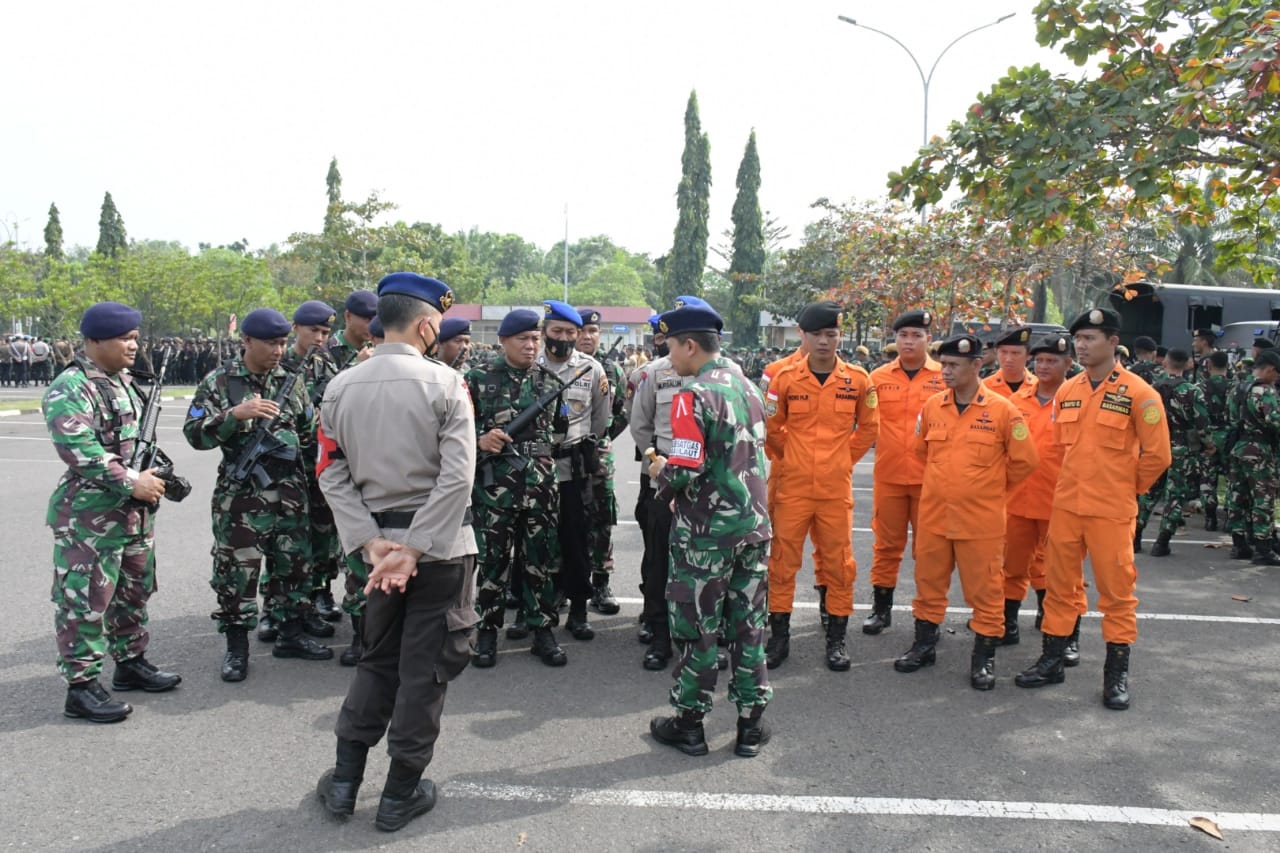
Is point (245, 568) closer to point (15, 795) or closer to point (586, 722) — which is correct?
point (15, 795)

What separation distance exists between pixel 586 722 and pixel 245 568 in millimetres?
1988

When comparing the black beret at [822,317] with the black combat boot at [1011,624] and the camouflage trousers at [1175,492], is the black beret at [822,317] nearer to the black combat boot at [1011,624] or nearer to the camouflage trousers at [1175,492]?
the black combat boot at [1011,624]

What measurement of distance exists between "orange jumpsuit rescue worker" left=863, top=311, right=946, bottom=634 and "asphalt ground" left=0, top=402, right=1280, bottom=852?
33 cm

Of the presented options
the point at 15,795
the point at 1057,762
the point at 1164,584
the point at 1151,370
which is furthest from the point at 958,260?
the point at 15,795

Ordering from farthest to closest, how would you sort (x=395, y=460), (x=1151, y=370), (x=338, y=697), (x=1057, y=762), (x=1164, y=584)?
(x=1151, y=370)
(x=1164, y=584)
(x=338, y=697)
(x=1057, y=762)
(x=395, y=460)

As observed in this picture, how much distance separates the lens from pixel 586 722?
3980mm

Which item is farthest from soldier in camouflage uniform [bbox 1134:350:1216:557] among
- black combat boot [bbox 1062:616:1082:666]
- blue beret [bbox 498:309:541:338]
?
blue beret [bbox 498:309:541:338]

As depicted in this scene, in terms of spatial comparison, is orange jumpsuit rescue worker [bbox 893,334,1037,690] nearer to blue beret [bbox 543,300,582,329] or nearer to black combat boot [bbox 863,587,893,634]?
black combat boot [bbox 863,587,893,634]

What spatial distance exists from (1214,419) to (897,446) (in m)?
5.22

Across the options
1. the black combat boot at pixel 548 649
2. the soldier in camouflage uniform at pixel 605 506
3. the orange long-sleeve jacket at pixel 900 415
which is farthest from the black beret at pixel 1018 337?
the black combat boot at pixel 548 649

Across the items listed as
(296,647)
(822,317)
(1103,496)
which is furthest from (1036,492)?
(296,647)

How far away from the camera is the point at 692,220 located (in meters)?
57.6

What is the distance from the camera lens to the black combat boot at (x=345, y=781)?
3.08 meters

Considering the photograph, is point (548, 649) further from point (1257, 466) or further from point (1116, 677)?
point (1257, 466)
